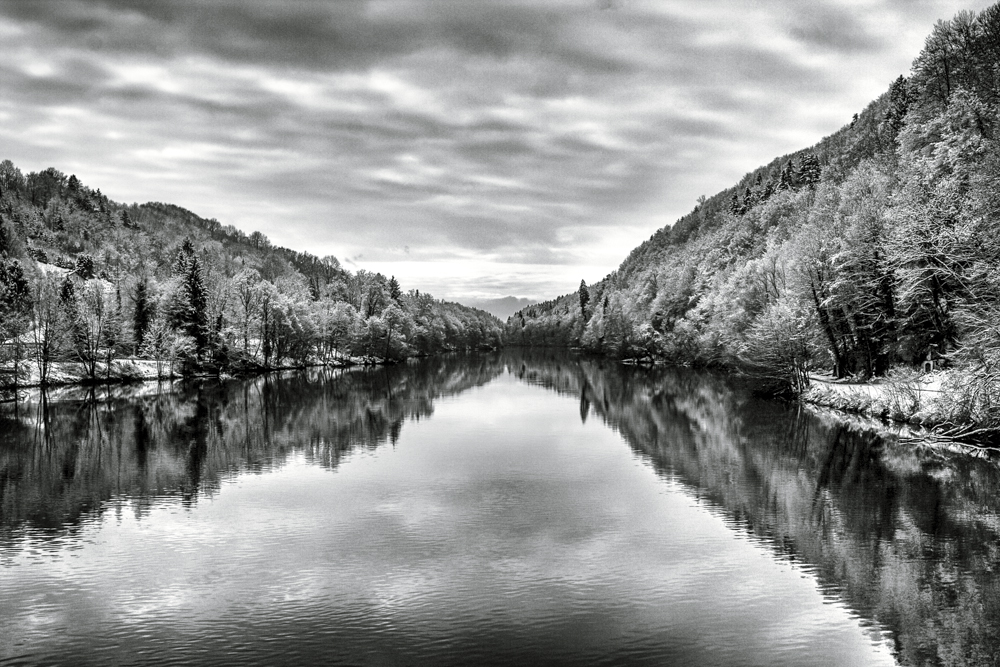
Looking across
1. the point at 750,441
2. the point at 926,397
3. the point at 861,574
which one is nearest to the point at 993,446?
the point at 926,397

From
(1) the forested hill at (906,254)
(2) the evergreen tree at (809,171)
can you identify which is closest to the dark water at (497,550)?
(1) the forested hill at (906,254)

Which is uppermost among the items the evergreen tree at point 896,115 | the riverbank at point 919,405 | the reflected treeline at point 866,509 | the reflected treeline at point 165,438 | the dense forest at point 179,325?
the evergreen tree at point 896,115

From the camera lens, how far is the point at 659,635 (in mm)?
14719

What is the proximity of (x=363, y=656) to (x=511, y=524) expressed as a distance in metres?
9.57

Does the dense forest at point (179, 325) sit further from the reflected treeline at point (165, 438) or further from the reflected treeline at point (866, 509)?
the reflected treeline at point (866, 509)

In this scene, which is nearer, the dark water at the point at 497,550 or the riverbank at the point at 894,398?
the dark water at the point at 497,550

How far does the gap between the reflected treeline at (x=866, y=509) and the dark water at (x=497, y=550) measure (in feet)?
0.38

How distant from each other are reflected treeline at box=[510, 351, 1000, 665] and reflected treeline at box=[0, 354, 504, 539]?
19.0 metres

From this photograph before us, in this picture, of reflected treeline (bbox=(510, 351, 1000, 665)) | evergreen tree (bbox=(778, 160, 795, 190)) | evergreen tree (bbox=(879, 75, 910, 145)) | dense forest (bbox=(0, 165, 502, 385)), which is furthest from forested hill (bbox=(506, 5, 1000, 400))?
dense forest (bbox=(0, 165, 502, 385))

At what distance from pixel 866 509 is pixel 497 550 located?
1375 cm

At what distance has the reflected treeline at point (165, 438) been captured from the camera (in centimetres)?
2753

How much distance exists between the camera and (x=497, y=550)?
20.2 meters

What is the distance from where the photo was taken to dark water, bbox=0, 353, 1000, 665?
14.5 m

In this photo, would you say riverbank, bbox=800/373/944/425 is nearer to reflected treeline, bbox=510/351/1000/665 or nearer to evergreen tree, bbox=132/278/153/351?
reflected treeline, bbox=510/351/1000/665
